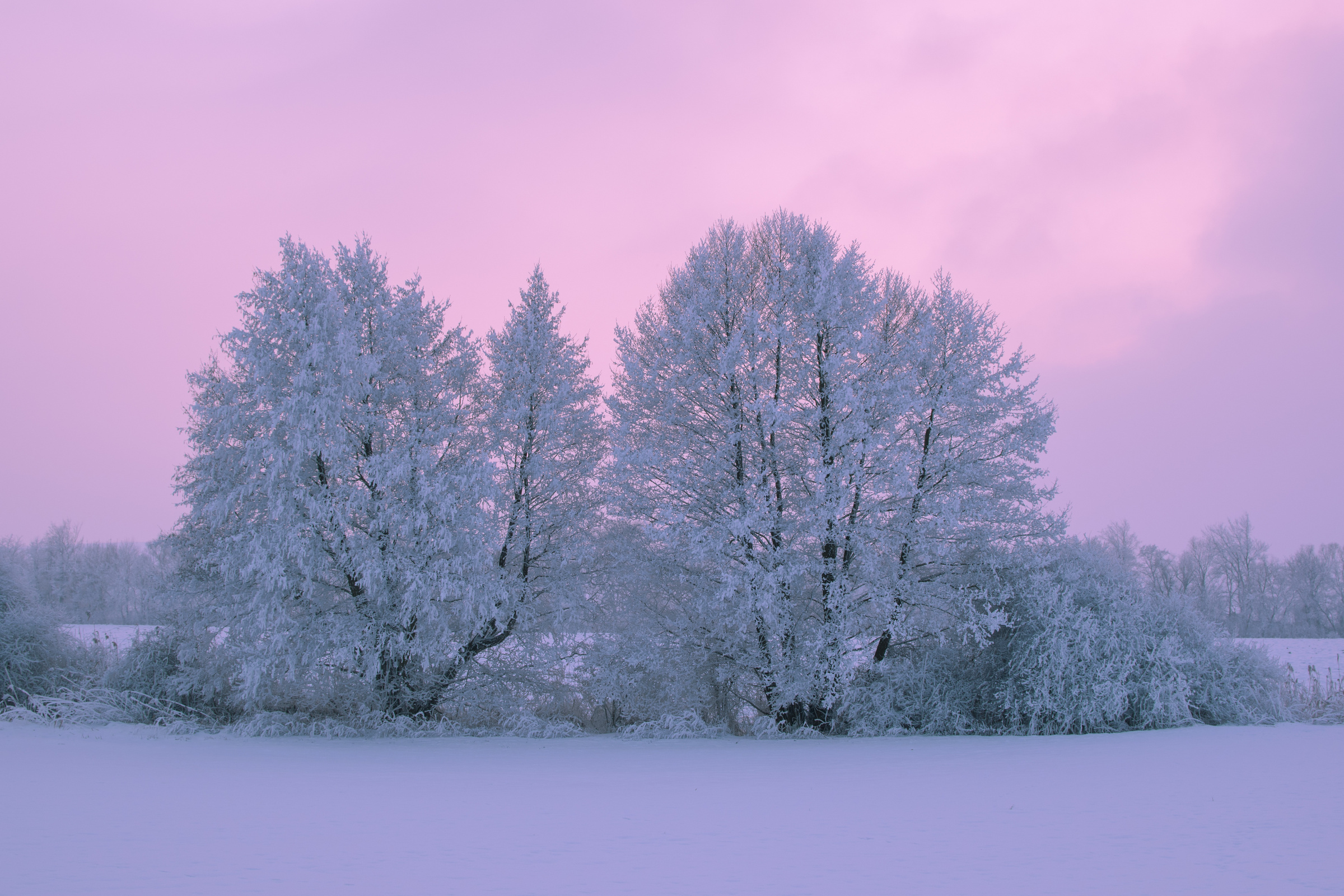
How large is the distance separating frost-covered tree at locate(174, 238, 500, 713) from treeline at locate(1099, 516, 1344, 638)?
4817cm

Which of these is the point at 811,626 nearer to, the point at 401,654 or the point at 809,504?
the point at 809,504

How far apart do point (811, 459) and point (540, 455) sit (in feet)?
19.1

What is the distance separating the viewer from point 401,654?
15.8 m

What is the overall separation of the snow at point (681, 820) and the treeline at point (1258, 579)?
151 ft

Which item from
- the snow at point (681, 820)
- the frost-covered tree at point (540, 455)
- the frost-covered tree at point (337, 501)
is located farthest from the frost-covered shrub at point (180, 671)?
the frost-covered tree at point (540, 455)

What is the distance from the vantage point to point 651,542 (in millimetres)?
17156

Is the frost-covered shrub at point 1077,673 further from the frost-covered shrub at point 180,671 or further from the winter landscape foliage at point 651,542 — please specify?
the frost-covered shrub at point 180,671

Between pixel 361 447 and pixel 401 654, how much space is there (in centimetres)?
431

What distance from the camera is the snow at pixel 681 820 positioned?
19.4ft

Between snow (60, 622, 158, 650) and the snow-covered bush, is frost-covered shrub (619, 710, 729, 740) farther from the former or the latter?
the snow-covered bush

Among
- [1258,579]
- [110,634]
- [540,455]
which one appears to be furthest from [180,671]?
[1258,579]

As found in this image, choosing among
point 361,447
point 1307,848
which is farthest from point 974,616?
point 361,447

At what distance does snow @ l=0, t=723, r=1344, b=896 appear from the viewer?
590 cm

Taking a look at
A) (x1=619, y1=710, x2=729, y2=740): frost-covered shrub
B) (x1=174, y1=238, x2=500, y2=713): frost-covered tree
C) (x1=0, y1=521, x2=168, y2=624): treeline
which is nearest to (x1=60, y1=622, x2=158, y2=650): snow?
(x1=0, y1=521, x2=168, y2=624): treeline
